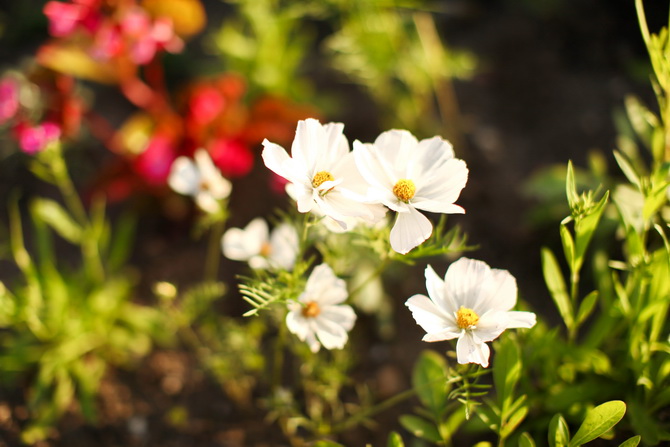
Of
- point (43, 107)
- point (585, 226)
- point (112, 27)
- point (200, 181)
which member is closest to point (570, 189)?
point (585, 226)

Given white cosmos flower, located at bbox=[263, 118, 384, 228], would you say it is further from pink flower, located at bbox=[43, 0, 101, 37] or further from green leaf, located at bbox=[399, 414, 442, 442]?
pink flower, located at bbox=[43, 0, 101, 37]

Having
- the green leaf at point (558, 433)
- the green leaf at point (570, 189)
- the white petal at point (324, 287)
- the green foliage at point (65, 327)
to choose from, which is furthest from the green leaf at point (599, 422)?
the green foliage at point (65, 327)

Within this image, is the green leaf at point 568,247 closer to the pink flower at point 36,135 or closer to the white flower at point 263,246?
the white flower at point 263,246

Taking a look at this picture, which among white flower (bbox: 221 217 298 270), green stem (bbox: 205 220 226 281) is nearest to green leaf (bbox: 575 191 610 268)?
white flower (bbox: 221 217 298 270)

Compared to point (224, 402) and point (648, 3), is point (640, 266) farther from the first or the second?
point (648, 3)

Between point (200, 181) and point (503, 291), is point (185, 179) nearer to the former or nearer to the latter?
point (200, 181)

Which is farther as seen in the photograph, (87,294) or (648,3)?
(648,3)

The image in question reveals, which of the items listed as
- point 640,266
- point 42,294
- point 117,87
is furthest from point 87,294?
point 640,266
